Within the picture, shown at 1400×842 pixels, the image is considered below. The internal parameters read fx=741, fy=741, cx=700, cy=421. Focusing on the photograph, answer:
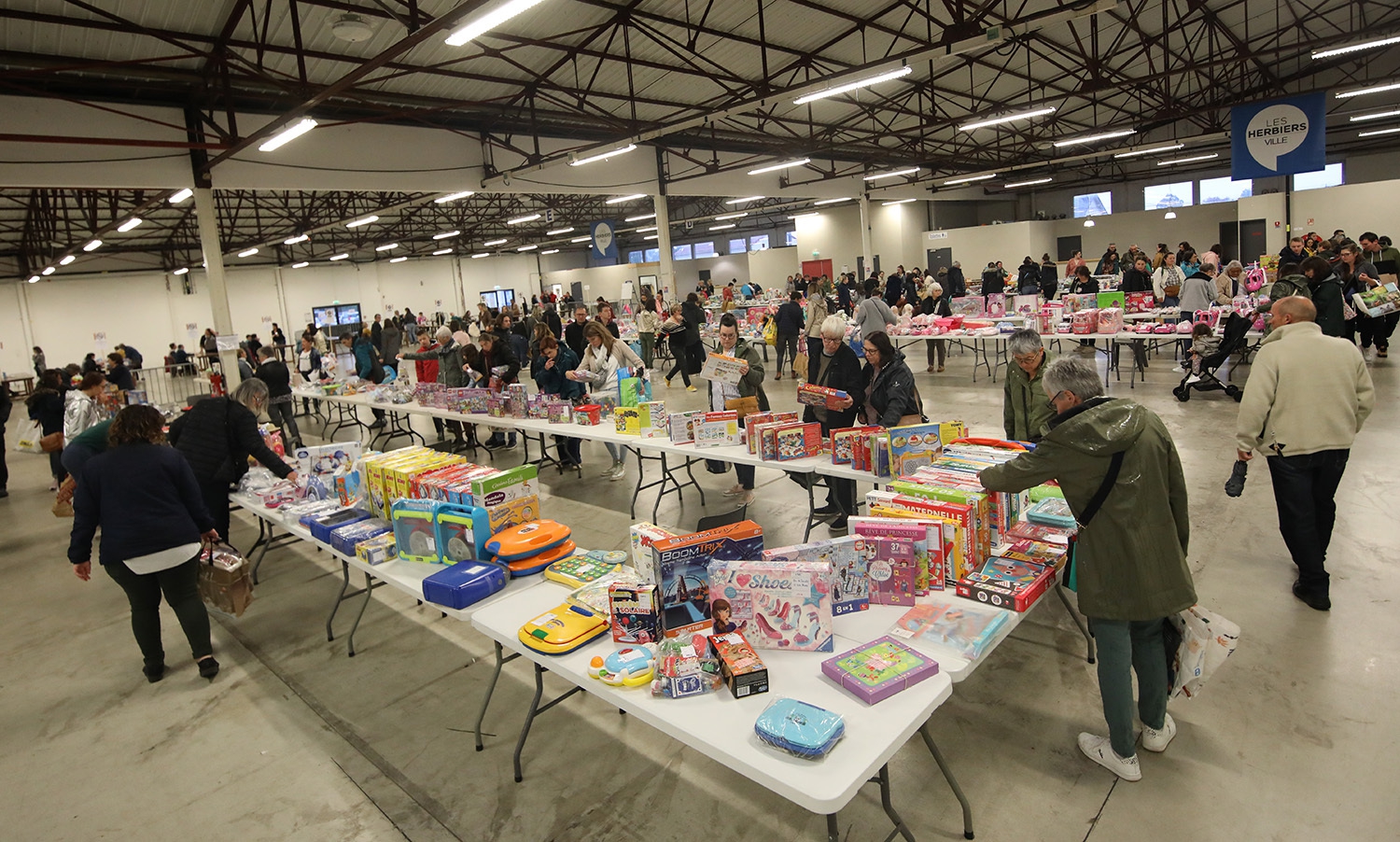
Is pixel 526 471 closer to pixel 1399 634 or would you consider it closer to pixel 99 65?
pixel 1399 634

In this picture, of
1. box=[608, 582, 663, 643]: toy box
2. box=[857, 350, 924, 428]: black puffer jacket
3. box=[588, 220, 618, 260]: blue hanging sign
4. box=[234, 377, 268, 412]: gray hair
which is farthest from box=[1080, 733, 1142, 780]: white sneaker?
box=[588, 220, 618, 260]: blue hanging sign

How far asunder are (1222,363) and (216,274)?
13284 millimetres

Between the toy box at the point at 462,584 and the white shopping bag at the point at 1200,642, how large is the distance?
2.54 m

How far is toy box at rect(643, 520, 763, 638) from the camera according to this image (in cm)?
249

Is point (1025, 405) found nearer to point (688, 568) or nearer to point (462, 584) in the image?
point (688, 568)

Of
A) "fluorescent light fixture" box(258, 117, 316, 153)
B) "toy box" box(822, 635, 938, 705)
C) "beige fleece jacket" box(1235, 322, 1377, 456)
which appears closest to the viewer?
"toy box" box(822, 635, 938, 705)

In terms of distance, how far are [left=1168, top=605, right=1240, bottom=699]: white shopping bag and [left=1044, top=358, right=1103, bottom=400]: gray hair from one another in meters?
0.83

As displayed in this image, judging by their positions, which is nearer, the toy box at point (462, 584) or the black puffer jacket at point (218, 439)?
the toy box at point (462, 584)

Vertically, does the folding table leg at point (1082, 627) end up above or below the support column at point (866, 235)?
below

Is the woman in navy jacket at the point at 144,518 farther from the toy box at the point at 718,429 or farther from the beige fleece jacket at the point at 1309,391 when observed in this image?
the beige fleece jacket at the point at 1309,391

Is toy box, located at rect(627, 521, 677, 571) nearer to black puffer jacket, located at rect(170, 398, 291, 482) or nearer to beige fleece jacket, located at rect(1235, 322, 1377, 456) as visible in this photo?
beige fleece jacket, located at rect(1235, 322, 1377, 456)

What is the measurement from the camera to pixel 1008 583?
2.62 m

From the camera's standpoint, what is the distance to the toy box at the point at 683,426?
5305 millimetres

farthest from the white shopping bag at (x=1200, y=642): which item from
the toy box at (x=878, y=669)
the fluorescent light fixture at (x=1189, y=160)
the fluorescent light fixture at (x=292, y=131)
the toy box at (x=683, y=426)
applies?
the fluorescent light fixture at (x=1189, y=160)
